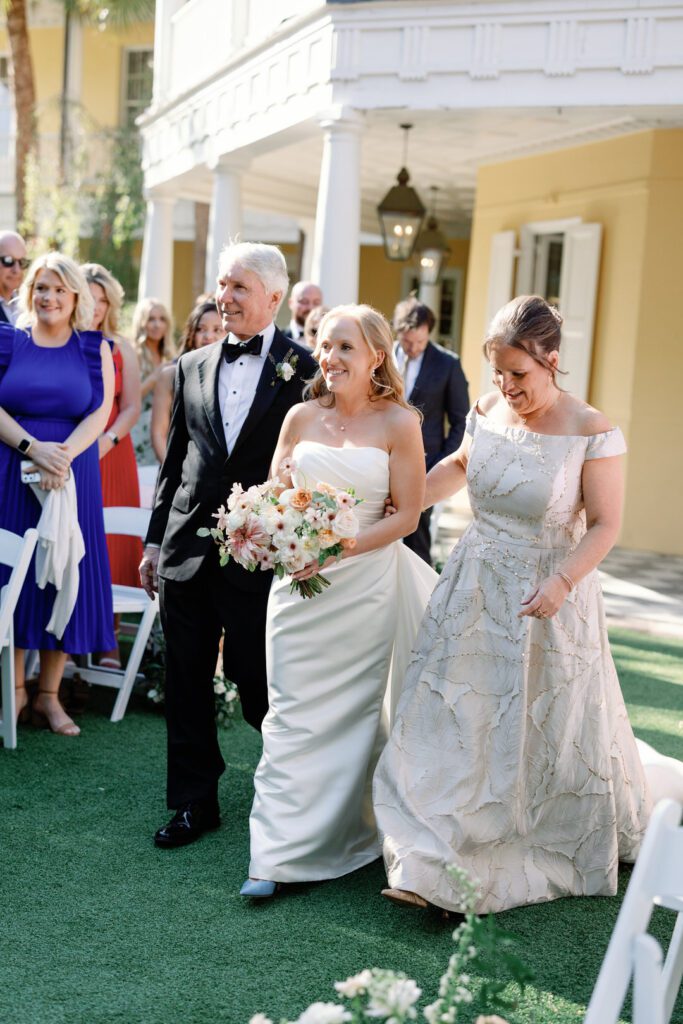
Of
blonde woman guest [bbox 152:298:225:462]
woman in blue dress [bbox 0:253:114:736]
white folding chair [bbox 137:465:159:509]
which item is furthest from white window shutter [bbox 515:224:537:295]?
woman in blue dress [bbox 0:253:114:736]

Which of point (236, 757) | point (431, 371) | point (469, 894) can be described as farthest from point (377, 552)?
point (431, 371)

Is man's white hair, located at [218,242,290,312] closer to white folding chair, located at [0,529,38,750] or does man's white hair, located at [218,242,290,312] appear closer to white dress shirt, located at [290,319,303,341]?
white folding chair, located at [0,529,38,750]

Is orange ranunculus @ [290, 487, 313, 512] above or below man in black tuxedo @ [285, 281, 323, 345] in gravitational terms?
below

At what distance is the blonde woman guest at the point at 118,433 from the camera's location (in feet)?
23.4

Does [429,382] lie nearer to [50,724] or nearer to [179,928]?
[50,724]

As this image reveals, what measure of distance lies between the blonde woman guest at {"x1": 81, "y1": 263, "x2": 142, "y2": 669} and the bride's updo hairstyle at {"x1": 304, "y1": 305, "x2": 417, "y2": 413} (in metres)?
2.75

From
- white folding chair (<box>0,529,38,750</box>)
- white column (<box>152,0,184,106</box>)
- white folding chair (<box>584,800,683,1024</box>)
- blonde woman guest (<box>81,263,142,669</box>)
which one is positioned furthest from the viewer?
white column (<box>152,0,184,106</box>)

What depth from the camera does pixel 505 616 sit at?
426 cm

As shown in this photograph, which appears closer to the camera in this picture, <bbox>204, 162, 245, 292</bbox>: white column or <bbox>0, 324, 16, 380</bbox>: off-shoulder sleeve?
<bbox>0, 324, 16, 380</bbox>: off-shoulder sleeve

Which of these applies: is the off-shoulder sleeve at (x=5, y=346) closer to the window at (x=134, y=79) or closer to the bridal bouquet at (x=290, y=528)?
the bridal bouquet at (x=290, y=528)

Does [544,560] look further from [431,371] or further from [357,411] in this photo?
[431,371]

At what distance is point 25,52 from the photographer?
22.5 meters

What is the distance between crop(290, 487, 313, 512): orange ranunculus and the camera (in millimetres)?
3943

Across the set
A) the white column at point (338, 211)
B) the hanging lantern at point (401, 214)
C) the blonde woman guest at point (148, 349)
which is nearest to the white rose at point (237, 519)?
the blonde woman guest at point (148, 349)
